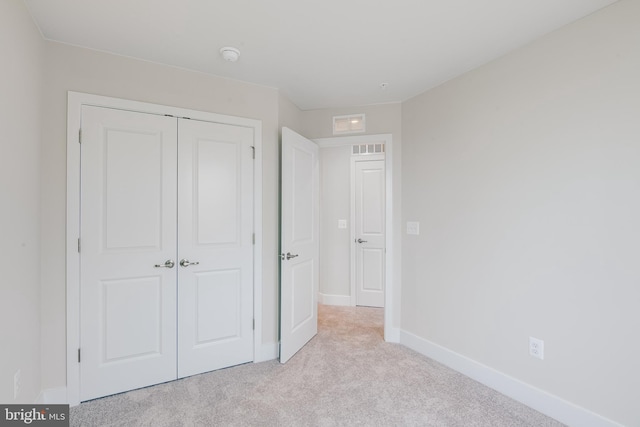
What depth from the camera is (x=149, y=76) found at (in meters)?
2.33

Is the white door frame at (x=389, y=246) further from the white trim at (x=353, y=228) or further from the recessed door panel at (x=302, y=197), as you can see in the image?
the white trim at (x=353, y=228)

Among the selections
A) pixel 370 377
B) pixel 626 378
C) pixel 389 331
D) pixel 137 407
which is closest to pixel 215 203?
pixel 137 407

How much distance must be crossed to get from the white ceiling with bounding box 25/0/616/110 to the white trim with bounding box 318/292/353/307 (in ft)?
10.0

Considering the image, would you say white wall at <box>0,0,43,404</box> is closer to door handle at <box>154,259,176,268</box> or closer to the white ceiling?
the white ceiling

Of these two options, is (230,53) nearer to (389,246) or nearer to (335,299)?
(389,246)

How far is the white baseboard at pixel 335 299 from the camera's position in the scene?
14.6 ft

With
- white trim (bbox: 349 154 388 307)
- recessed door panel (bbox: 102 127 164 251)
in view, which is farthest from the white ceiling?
white trim (bbox: 349 154 388 307)

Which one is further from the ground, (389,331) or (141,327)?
(141,327)

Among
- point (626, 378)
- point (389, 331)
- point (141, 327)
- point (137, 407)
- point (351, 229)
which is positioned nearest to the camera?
point (626, 378)

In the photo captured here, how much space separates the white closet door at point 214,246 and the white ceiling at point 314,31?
1.99 ft

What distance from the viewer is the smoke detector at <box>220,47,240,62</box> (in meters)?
2.13

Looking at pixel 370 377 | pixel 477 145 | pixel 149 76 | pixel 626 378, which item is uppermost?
pixel 149 76

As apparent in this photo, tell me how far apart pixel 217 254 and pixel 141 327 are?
0.76 m

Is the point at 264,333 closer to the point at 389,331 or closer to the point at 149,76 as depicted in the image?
the point at 389,331
